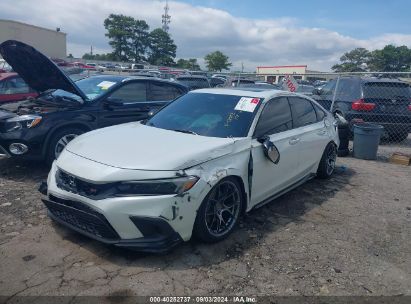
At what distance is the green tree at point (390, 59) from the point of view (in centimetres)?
8188

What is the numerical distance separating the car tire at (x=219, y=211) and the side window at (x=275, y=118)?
780 mm

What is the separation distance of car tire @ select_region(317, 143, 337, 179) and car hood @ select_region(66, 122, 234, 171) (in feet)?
8.75

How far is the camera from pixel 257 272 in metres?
3.27

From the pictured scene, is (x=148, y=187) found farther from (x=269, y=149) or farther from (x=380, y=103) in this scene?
(x=380, y=103)

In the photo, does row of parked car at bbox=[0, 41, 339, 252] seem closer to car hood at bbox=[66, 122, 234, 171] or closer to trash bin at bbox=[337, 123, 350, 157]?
car hood at bbox=[66, 122, 234, 171]

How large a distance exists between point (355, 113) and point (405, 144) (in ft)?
7.58

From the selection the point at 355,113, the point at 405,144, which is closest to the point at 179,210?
the point at 355,113

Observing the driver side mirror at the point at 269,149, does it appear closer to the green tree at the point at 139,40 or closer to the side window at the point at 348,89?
the side window at the point at 348,89

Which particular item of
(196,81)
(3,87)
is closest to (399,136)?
(196,81)

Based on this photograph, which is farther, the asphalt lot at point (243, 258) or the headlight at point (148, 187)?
the headlight at point (148, 187)

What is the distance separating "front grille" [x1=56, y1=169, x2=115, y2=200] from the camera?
10.4ft

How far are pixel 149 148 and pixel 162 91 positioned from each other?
13.4 feet

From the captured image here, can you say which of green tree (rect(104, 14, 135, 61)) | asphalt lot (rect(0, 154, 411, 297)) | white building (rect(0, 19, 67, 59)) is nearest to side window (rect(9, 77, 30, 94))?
asphalt lot (rect(0, 154, 411, 297))

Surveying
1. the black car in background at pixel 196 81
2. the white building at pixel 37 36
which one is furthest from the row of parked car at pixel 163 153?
the white building at pixel 37 36
